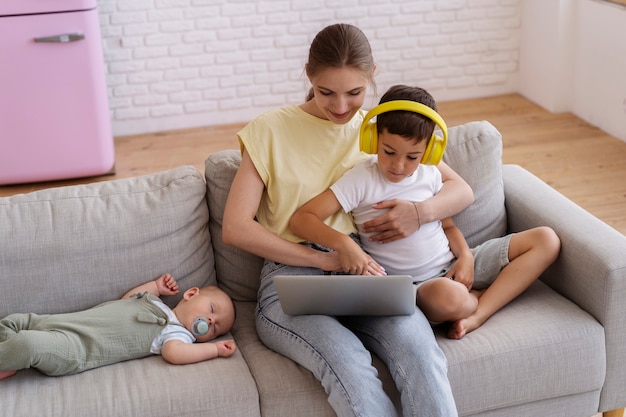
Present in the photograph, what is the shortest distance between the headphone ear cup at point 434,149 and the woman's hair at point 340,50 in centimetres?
25

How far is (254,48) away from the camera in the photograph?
5.30 meters

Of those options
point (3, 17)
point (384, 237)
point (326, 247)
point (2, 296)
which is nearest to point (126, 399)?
point (2, 296)

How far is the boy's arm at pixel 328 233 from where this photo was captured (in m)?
2.35

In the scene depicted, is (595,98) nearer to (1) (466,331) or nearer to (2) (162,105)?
(2) (162,105)

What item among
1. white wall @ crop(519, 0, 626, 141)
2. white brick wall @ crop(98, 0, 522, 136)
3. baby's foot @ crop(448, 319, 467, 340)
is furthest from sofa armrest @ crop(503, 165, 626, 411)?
white brick wall @ crop(98, 0, 522, 136)

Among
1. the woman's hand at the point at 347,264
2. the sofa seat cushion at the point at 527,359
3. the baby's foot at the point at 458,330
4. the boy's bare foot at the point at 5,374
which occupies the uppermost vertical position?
the woman's hand at the point at 347,264

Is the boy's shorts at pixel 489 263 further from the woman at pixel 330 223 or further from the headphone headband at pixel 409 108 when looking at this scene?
the headphone headband at pixel 409 108

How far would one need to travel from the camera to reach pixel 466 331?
2.38 metres

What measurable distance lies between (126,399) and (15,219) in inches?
26.0

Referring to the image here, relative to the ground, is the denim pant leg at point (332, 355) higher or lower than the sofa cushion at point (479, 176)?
lower

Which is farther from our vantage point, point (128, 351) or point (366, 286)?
point (128, 351)

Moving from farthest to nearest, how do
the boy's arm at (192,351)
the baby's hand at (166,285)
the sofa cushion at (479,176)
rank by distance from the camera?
the sofa cushion at (479,176)
the baby's hand at (166,285)
the boy's arm at (192,351)

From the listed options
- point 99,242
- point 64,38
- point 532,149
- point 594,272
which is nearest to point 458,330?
point 594,272

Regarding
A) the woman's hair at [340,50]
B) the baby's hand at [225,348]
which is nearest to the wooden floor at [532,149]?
the woman's hair at [340,50]
